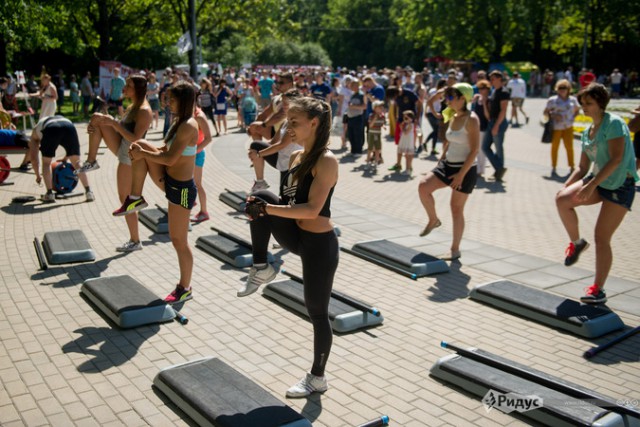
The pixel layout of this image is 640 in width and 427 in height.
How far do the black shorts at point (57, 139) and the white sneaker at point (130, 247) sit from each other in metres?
3.37

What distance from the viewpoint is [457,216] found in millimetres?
7574

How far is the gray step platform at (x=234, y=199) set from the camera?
10240mm

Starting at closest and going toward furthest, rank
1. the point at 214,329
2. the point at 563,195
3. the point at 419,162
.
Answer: the point at 214,329, the point at 563,195, the point at 419,162

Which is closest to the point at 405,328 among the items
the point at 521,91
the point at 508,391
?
the point at 508,391

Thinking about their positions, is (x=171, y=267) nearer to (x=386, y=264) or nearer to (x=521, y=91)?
(x=386, y=264)

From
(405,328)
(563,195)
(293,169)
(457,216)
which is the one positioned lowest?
(405,328)

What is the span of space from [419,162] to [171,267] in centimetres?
943

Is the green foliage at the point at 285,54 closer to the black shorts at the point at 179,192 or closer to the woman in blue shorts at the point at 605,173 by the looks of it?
the black shorts at the point at 179,192

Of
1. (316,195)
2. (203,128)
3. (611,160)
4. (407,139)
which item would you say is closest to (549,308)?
(611,160)

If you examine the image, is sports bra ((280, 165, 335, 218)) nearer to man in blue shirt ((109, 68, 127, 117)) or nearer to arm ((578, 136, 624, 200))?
arm ((578, 136, 624, 200))

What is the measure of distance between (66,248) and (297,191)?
4615 mm

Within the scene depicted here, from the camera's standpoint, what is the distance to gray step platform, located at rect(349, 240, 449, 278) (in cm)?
715

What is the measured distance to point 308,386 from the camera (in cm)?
439

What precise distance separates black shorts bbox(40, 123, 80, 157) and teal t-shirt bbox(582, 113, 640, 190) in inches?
326
